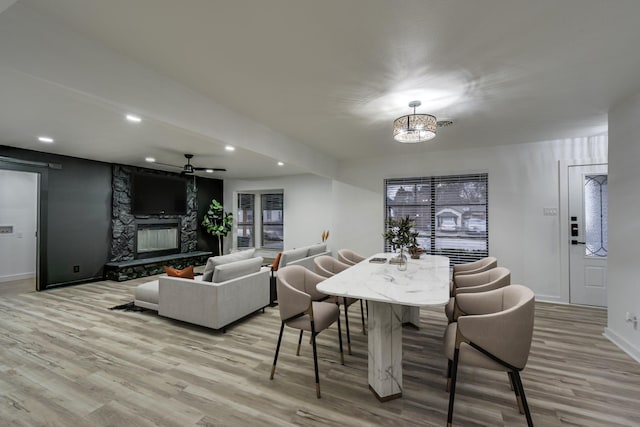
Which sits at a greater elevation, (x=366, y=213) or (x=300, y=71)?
(x=300, y=71)

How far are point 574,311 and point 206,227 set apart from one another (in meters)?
7.98

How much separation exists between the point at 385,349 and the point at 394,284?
1.57ft

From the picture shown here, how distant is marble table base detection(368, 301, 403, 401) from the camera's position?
199 centimetres

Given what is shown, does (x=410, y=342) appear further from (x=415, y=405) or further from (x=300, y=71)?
(x=300, y=71)

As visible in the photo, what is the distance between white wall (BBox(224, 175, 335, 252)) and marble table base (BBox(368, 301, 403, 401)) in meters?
5.17

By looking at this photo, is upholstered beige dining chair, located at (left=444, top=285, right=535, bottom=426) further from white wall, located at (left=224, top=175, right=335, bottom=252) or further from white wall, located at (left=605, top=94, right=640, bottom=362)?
white wall, located at (left=224, top=175, right=335, bottom=252)

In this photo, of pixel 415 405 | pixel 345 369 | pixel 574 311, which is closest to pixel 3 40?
pixel 345 369

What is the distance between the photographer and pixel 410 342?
2.94m

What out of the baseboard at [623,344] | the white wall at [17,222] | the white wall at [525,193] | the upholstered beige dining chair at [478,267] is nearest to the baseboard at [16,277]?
the white wall at [17,222]

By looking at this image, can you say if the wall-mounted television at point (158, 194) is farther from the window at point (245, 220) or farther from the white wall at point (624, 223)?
the white wall at point (624, 223)

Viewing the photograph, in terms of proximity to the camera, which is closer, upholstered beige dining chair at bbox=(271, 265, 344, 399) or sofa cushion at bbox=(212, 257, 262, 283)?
upholstered beige dining chair at bbox=(271, 265, 344, 399)

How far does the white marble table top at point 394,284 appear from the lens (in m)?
1.79

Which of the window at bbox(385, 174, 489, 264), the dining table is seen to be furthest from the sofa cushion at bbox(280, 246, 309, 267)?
the window at bbox(385, 174, 489, 264)

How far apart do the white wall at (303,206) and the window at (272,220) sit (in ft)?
0.93
